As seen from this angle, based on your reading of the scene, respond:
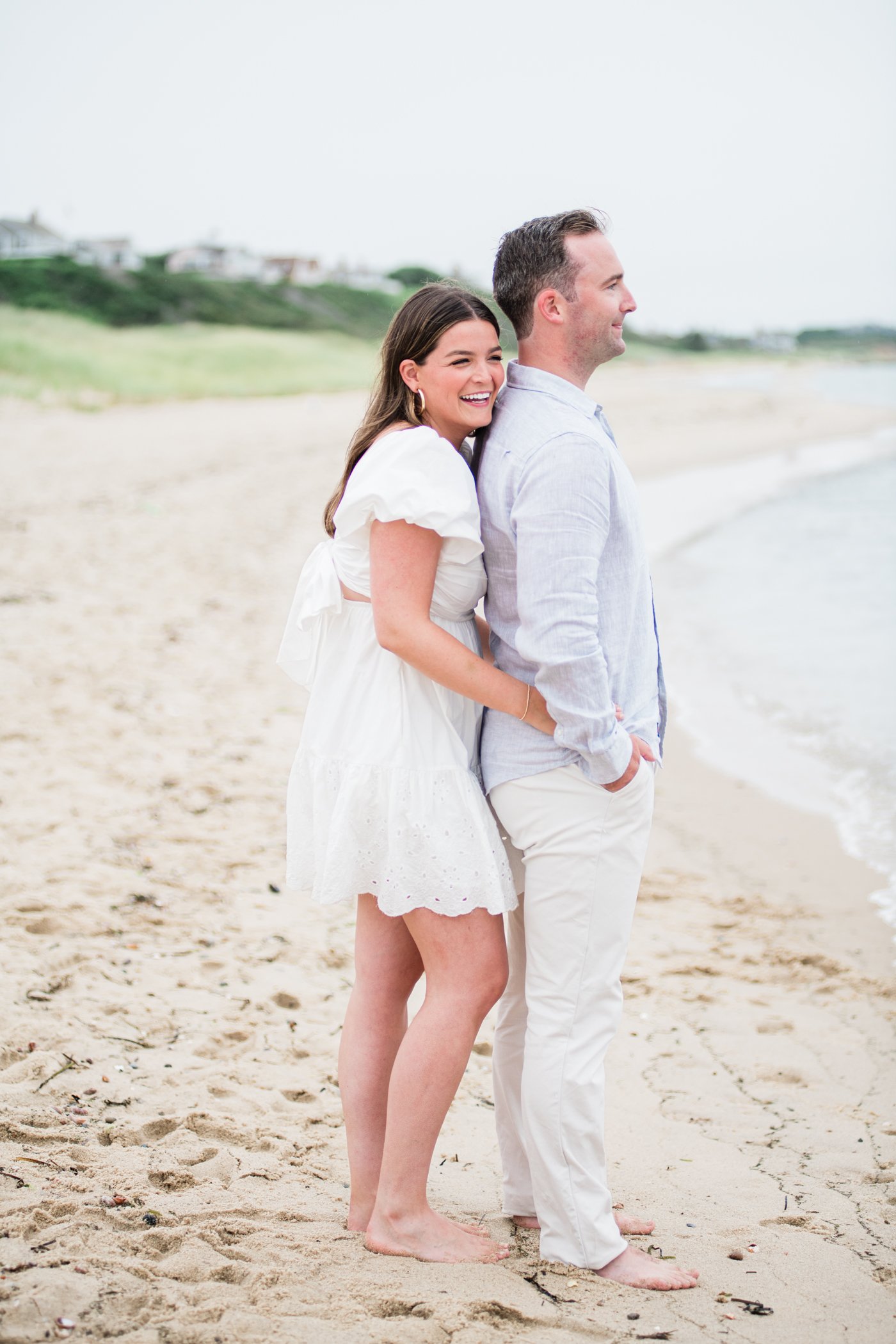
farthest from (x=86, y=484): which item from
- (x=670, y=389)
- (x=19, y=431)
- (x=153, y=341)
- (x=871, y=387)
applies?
(x=871, y=387)

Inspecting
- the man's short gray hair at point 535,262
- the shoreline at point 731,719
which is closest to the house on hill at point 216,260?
the shoreline at point 731,719

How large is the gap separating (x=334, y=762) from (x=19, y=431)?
16.1 m

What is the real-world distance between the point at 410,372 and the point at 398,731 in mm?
711

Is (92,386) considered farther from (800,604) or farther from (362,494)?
(362,494)

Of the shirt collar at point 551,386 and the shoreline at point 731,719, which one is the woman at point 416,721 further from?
the shoreline at point 731,719

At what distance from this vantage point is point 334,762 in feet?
7.46

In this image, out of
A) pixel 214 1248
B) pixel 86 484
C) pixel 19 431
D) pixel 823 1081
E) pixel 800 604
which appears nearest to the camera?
pixel 214 1248

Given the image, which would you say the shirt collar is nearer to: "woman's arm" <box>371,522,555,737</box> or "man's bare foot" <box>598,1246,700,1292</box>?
"woman's arm" <box>371,522,555,737</box>

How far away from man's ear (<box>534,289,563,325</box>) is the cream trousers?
89 cm

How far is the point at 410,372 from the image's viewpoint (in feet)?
7.36

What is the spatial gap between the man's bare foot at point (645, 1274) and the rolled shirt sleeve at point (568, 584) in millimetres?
1016

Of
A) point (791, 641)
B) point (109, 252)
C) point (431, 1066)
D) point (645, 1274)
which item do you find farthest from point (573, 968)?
point (109, 252)

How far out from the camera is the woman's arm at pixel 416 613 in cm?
212

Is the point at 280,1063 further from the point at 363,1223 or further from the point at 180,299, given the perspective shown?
the point at 180,299
